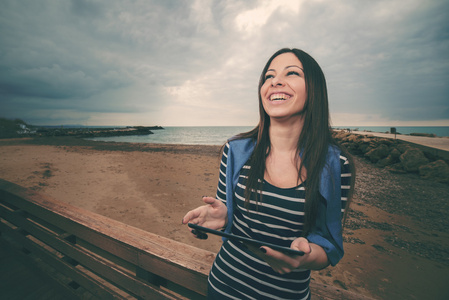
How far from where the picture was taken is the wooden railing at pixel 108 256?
1.40 meters

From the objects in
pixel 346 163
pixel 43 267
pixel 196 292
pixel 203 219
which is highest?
pixel 346 163

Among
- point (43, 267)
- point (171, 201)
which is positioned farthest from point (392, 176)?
point (43, 267)

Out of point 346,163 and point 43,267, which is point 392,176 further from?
point 43,267

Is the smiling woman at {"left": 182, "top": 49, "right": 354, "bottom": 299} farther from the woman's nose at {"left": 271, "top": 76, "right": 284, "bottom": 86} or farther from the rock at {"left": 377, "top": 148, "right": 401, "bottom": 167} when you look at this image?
the rock at {"left": 377, "top": 148, "right": 401, "bottom": 167}

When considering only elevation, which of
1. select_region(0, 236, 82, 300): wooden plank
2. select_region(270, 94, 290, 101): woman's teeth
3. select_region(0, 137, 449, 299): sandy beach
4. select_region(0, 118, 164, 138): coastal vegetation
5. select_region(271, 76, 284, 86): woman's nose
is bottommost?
select_region(0, 137, 449, 299): sandy beach

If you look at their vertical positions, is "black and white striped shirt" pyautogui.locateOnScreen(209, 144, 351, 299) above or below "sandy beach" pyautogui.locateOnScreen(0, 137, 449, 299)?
above

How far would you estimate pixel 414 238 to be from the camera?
4.46 metres

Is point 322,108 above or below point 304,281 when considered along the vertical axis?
above

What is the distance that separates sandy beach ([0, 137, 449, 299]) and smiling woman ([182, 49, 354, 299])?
3.03 metres

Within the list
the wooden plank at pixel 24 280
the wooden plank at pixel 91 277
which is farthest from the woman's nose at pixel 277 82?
the wooden plank at pixel 24 280

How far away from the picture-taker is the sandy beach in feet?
11.1

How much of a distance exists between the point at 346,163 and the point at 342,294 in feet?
2.64

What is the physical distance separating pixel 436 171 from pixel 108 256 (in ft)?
41.4

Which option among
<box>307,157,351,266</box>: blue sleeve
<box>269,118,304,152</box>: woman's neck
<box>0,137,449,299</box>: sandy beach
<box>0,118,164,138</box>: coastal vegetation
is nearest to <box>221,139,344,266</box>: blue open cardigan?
<box>307,157,351,266</box>: blue sleeve
